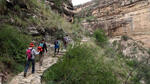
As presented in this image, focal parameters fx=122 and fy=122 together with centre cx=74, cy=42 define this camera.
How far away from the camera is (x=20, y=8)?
26.4 feet

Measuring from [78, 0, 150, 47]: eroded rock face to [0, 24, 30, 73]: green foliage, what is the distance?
52.7 ft

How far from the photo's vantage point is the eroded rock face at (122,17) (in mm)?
18144

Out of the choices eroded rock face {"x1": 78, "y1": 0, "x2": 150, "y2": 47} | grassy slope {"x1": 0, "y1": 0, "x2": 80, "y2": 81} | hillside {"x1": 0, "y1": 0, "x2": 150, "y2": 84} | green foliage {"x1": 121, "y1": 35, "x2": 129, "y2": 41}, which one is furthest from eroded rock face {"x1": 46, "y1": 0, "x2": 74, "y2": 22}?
green foliage {"x1": 121, "y1": 35, "x2": 129, "y2": 41}

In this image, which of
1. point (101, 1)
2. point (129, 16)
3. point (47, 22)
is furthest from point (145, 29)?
point (47, 22)

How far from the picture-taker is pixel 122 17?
Answer: 20.6 metres

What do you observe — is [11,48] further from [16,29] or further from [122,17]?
[122,17]

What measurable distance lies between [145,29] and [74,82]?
17244mm

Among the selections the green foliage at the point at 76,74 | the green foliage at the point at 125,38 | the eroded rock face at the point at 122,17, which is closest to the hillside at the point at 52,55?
the green foliage at the point at 76,74

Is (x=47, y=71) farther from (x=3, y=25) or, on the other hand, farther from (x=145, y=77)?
(x=145, y=77)

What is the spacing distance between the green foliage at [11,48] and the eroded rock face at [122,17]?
52.7 ft

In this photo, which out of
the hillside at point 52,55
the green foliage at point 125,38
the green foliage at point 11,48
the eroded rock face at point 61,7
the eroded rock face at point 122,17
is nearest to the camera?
the hillside at point 52,55

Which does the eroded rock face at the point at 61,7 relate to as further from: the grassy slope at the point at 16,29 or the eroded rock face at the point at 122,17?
the grassy slope at the point at 16,29

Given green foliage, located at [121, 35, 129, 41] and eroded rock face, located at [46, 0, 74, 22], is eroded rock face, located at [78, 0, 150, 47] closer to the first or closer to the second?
green foliage, located at [121, 35, 129, 41]

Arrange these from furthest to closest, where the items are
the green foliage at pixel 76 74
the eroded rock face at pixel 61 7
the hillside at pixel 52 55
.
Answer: the eroded rock face at pixel 61 7, the hillside at pixel 52 55, the green foliage at pixel 76 74
